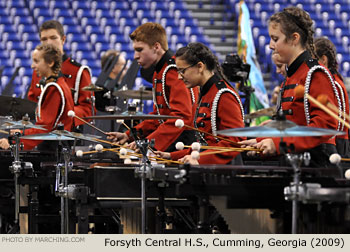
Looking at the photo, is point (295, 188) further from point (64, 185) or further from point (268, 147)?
point (64, 185)

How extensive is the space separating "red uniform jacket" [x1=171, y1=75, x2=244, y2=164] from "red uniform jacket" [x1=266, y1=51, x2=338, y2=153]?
525 mm

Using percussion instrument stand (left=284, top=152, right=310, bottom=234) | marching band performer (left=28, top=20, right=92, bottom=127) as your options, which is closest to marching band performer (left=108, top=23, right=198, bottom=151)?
marching band performer (left=28, top=20, right=92, bottom=127)

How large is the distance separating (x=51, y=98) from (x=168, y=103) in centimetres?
118

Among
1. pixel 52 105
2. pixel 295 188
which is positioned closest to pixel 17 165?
pixel 52 105

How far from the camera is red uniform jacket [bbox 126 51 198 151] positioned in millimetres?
5246

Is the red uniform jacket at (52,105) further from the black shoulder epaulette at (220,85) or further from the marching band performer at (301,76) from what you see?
the marching band performer at (301,76)

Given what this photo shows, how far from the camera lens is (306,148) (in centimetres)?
383

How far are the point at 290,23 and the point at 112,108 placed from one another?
3.95 metres

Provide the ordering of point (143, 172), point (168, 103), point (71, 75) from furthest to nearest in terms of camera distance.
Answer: point (71, 75)
point (168, 103)
point (143, 172)

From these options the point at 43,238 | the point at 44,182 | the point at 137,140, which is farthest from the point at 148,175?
the point at 44,182

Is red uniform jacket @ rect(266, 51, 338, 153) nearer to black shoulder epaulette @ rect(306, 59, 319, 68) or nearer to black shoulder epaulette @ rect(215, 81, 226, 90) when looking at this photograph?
black shoulder epaulette @ rect(306, 59, 319, 68)

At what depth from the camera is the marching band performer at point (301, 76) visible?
3912mm

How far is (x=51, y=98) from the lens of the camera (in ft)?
20.6

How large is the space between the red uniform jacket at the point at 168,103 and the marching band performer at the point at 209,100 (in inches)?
12.4
